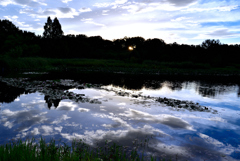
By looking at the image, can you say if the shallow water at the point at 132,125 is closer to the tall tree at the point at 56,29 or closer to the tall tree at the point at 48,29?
the tall tree at the point at 48,29

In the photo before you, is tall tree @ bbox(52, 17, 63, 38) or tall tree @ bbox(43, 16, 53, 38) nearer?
tall tree @ bbox(43, 16, 53, 38)

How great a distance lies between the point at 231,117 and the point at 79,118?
890 cm

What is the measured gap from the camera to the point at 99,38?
410 feet

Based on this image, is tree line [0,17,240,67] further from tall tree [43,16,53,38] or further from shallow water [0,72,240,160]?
shallow water [0,72,240,160]

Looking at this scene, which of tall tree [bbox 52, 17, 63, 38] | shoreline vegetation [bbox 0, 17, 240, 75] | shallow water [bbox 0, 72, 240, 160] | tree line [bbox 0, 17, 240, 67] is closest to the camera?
shallow water [bbox 0, 72, 240, 160]

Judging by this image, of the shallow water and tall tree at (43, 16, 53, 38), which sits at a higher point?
tall tree at (43, 16, 53, 38)

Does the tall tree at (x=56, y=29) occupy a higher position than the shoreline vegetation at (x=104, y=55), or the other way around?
the tall tree at (x=56, y=29)

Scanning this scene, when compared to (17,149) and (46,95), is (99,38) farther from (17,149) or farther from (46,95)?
(17,149)

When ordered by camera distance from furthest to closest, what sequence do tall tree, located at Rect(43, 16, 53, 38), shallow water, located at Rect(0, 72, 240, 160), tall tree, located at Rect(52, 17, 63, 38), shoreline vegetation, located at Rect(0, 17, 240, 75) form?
1. tall tree, located at Rect(52, 17, 63, 38)
2. tall tree, located at Rect(43, 16, 53, 38)
3. shoreline vegetation, located at Rect(0, 17, 240, 75)
4. shallow water, located at Rect(0, 72, 240, 160)

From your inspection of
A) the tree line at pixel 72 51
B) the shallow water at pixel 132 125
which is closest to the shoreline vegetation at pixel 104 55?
the tree line at pixel 72 51

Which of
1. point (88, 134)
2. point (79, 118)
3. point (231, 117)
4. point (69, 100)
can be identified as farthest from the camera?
point (69, 100)

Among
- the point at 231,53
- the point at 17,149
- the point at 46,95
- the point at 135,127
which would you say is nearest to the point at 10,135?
the point at 17,149

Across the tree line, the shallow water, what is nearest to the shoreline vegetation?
the tree line

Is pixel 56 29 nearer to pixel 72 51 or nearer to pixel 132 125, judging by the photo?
pixel 72 51
